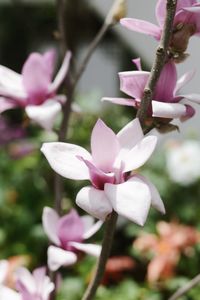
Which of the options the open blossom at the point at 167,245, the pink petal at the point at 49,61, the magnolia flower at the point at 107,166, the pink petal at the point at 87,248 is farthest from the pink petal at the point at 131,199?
the open blossom at the point at 167,245

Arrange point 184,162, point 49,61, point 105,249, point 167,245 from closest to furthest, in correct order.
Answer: point 105,249
point 49,61
point 167,245
point 184,162

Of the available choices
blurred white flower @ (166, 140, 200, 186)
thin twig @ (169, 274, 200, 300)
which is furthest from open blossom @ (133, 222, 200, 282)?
thin twig @ (169, 274, 200, 300)

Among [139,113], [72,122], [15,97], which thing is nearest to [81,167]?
[139,113]

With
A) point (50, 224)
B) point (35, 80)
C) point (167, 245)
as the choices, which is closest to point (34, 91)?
point (35, 80)

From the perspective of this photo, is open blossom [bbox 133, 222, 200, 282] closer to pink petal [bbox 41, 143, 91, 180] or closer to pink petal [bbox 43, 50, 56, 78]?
pink petal [bbox 43, 50, 56, 78]

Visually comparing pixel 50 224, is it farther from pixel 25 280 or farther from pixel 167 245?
pixel 167 245

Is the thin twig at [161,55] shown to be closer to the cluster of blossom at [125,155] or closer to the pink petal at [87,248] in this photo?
the cluster of blossom at [125,155]
